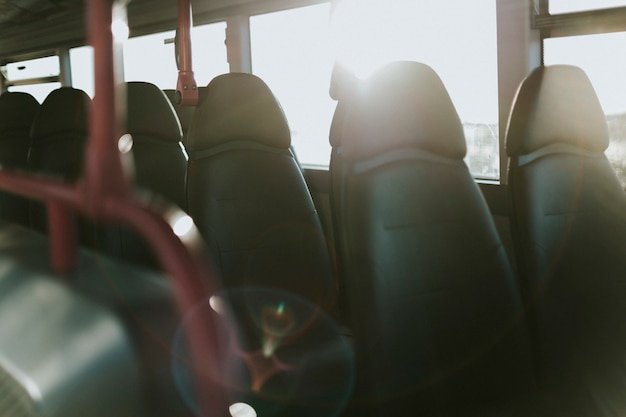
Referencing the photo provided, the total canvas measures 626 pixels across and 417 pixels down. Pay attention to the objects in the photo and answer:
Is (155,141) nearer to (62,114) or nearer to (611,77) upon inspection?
(62,114)

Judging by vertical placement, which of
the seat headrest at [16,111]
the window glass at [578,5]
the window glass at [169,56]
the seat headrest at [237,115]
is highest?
the window glass at [169,56]

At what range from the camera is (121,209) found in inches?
15.0

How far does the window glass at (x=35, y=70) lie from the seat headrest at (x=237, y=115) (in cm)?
440

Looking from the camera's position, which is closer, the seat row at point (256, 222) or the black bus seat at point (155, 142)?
the seat row at point (256, 222)

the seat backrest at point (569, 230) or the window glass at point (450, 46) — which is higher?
the window glass at point (450, 46)

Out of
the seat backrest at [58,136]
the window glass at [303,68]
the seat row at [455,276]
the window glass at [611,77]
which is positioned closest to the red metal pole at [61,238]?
the seat row at [455,276]

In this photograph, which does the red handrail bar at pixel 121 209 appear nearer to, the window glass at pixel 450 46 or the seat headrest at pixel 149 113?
the window glass at pixel 450 46

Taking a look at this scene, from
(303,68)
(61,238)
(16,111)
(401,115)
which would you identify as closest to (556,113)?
(401,115)

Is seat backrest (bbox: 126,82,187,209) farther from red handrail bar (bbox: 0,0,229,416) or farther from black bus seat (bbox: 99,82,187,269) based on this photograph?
red handrail bar (bbox: 0,0,229,416)

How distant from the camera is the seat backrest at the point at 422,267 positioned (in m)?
1.39

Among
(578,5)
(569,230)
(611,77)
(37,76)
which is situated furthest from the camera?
(37,76)

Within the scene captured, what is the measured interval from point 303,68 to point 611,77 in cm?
178

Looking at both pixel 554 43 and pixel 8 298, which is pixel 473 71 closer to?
pixel 554 43

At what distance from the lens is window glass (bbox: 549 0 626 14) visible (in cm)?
215
